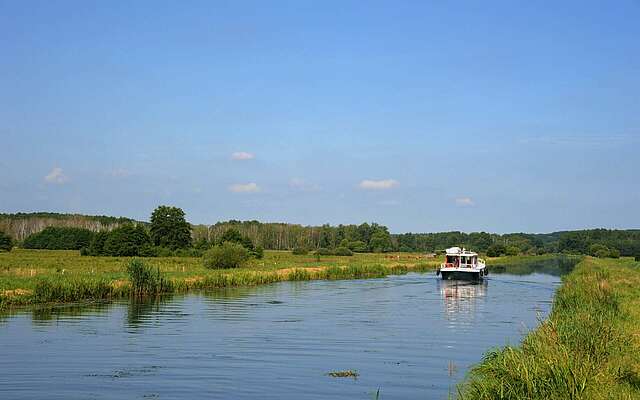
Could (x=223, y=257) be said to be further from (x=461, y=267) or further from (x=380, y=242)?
→ (x=380, y=242)

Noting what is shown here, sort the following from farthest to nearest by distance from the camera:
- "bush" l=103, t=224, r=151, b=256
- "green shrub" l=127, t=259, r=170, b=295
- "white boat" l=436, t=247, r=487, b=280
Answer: "bush" l=103, t=224, r=151, b=256
"white boat" l=436, t=247, r=487, b=280
"green shrub" l=127, t=259, r=170, b=295

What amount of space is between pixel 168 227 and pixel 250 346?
90789mm

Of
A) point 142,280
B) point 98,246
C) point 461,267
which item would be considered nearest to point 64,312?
point 142,280

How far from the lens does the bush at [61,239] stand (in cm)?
13088

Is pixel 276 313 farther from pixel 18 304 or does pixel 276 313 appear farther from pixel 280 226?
pixel 280 226

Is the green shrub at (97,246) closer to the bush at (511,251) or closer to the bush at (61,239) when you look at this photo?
the bush at (61,239)

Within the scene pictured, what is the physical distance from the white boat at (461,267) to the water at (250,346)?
2691 cm

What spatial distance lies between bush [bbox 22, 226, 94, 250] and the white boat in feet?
252

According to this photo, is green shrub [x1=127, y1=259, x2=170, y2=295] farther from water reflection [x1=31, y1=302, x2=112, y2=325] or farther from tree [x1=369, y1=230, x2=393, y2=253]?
tree [x1=369, y1=230, x2=393, y2=253]

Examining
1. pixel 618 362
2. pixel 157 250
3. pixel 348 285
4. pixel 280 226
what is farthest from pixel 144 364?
pixel 280 226

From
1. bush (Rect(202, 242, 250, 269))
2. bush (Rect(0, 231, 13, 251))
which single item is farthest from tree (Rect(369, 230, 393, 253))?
bush (Rect(202, 242, 250, 269))

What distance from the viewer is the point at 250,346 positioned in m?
25.7

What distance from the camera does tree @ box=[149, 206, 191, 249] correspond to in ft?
372

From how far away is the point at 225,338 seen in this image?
1091 inches
